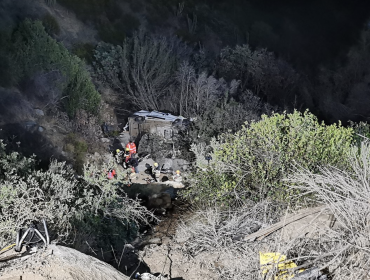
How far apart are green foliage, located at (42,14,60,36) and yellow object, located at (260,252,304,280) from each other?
1904cm

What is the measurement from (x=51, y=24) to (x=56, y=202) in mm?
15091

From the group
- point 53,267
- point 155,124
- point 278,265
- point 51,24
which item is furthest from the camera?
point 51,24

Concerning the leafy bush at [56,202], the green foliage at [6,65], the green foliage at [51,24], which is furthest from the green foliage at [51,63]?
the leafy bush at [56,202]

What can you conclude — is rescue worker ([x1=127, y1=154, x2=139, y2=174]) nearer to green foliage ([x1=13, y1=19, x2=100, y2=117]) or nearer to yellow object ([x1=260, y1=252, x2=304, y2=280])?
green foliage ([x1=13, y1=19, x2=100, y2=117])

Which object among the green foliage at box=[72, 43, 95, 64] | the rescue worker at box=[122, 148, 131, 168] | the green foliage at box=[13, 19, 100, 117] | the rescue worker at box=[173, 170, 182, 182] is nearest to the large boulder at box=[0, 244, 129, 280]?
the rescue worker at box=[173, 170, 182, 182]

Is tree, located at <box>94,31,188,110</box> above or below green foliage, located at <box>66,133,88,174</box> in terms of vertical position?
above

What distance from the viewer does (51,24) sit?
2170 centimetres

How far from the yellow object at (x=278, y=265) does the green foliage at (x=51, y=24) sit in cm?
1904

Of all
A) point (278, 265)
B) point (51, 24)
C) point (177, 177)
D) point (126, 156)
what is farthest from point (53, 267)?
point (51, 24)

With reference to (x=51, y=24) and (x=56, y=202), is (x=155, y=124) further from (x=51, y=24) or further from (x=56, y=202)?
(x=56, y=202)

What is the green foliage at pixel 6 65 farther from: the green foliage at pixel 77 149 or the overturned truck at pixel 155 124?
the overturned truck at pixel 155 124

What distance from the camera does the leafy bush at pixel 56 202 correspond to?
8781 mm

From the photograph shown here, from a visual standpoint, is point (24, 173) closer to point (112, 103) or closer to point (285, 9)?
point (112, 103)

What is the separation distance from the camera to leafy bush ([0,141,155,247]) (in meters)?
8.78
